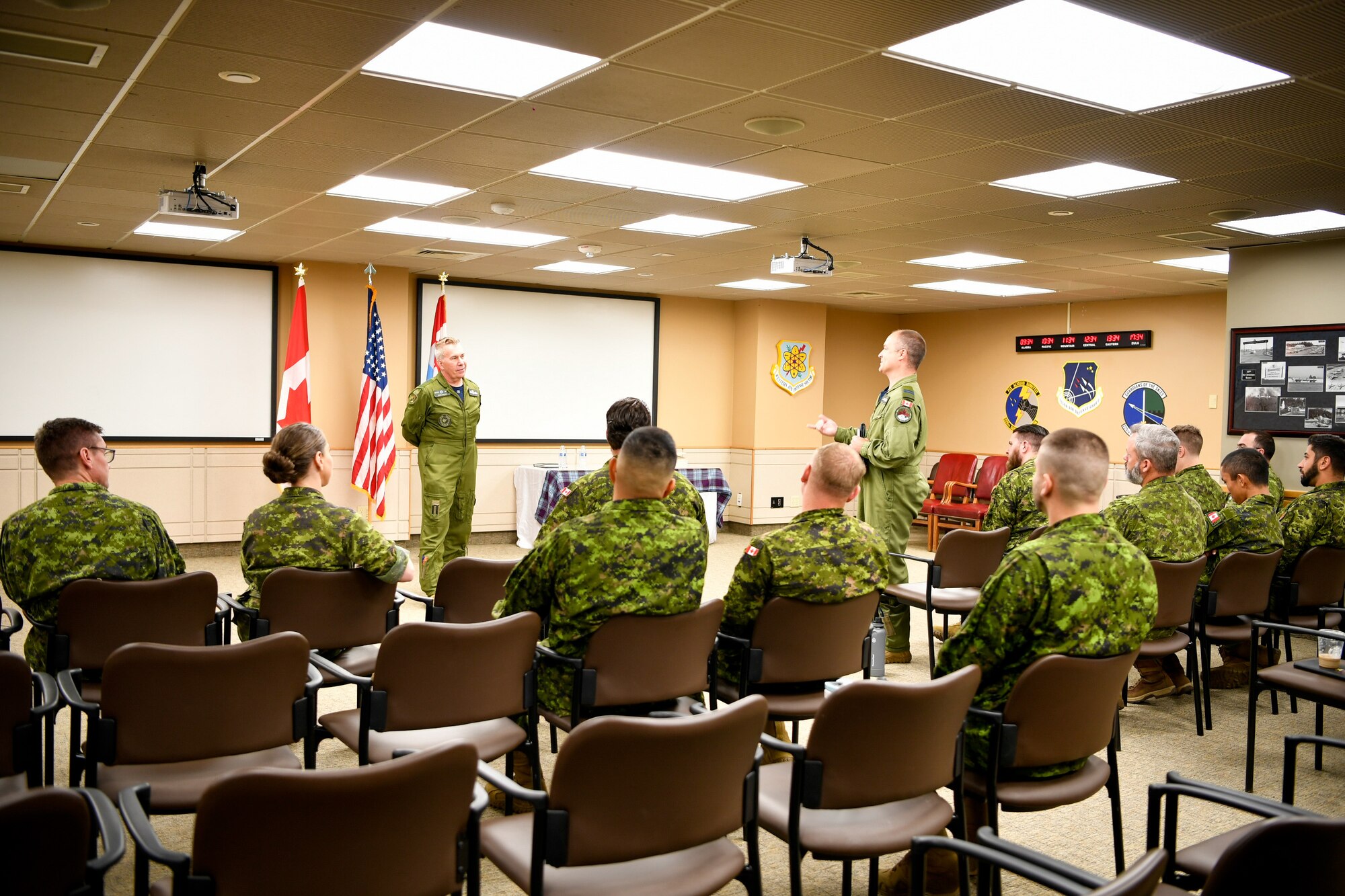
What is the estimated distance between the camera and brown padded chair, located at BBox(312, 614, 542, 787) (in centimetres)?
272

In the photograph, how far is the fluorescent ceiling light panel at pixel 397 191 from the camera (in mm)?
5805

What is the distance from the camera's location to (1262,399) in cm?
699

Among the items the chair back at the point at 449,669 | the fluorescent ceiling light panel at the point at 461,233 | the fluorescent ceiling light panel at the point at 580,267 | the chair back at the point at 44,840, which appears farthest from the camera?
the fluorescent ceiling light panel at the point at 580,267

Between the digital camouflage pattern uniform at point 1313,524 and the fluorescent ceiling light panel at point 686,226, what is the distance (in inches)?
146

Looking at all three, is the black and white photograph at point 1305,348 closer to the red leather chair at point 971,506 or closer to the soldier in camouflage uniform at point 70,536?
the red leather chair at point 971,506

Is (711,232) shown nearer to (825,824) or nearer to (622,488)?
(622,488)

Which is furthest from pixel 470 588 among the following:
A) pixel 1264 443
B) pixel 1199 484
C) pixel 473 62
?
pixel 1264 443

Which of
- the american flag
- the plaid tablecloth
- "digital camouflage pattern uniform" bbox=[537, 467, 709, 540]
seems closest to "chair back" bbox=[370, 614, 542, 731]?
"digital camouflage pattern uniform" bbox=[537, 467, 709, 540]

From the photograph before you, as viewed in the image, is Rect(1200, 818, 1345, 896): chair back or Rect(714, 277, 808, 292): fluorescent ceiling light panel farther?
Rect(714, 277, 808, 292): fluorescent ceiling light panel

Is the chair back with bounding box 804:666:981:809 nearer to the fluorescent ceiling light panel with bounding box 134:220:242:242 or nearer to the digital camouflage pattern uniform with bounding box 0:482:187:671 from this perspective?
the digital camouflage pattern uniform with bounding box 0:482:187:671

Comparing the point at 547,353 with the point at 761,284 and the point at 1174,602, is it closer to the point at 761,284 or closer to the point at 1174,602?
the point at 761,284

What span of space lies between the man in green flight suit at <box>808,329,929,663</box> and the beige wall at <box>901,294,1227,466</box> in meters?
4.75

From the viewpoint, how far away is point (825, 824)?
2379mm

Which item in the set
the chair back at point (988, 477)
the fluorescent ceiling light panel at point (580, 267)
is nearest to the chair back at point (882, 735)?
the fluorescent ceiling light panel at point (580, 267)
